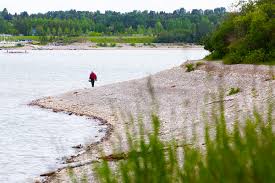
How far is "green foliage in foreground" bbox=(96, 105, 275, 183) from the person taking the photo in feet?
17.6

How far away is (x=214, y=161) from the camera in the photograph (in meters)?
5.59

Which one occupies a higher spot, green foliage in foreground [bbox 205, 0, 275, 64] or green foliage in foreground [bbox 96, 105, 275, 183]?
green foliage in foreground [bbox 96, 105, 275, 183]

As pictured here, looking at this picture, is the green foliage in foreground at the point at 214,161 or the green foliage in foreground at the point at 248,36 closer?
the green foliage in foreground at the point at 214,161

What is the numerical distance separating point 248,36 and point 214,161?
47937 millimetres

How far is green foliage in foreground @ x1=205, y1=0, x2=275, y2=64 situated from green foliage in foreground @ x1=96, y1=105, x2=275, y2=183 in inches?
1622

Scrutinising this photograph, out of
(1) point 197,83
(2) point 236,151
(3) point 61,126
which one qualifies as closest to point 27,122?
(3) point 61,126

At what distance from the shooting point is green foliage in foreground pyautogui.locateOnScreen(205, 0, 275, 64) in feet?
165

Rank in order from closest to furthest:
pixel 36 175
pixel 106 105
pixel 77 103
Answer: pixel 36 175 → pixel 106 105 → pixel 77 103

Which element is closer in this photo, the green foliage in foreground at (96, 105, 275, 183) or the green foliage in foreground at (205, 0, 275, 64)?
the green foliage in foreground at (96, 105, 275, 183)

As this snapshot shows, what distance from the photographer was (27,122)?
3603 centimetres

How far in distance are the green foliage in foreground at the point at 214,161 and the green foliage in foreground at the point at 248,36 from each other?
41.2 metres

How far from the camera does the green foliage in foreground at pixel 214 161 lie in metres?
5.37

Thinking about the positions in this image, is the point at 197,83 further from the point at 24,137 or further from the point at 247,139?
the point at 247,139

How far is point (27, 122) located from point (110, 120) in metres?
5.04
